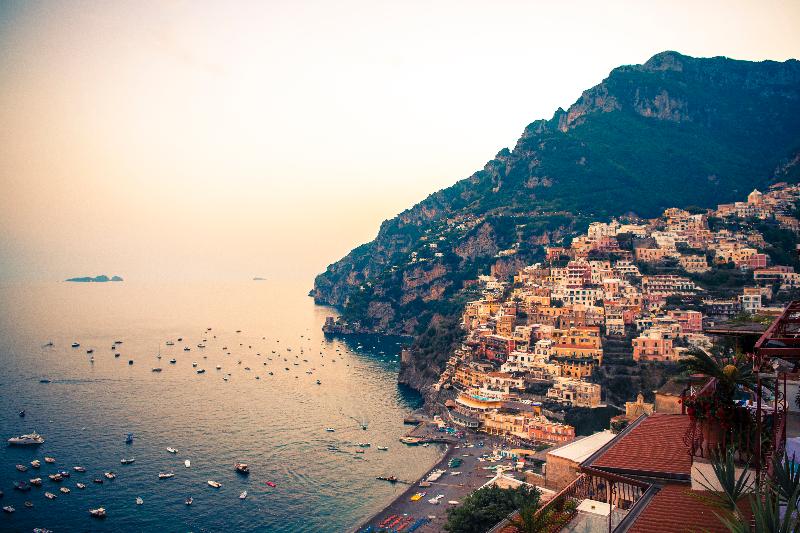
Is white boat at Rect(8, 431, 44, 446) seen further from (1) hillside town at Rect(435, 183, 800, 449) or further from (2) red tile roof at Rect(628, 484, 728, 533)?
(2) red tile roof at Rect(628, 484, 728, 533)

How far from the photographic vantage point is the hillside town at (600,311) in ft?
166

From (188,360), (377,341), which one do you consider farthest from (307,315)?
(188,360)

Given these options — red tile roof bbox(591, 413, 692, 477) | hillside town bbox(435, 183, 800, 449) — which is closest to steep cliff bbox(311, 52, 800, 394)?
hillside town bbox(435, 183, 800, 449)

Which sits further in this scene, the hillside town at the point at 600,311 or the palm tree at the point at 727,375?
the hillside town at the point at 600,311

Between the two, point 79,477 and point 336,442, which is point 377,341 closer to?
point 336,442

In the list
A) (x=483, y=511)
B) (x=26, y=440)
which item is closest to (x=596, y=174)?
(x=26, y=440)

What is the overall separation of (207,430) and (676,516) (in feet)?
157

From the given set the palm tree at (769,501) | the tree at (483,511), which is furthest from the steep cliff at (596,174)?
the palm tree at (769,501)

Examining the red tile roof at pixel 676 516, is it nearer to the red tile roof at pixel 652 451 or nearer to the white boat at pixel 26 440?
the red tile roof at pixel 652 451

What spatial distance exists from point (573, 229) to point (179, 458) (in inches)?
3180

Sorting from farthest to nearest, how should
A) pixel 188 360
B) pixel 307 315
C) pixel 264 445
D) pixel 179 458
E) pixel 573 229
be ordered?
1. pixel 307 315
2. pixel 573 229
3. pixel 188 360
4. pixel 264 445
5. pixel 179 458

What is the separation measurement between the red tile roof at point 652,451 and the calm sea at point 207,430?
25551mm

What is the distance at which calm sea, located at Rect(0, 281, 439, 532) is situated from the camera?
114ft

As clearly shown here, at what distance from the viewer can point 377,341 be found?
108 metres
